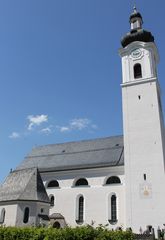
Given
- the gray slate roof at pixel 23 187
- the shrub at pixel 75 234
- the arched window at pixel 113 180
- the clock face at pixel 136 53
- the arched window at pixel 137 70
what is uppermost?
the clock face at pixel 136 53

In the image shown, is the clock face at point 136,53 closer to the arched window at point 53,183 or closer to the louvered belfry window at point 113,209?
the louvered belfry window at point 113,209

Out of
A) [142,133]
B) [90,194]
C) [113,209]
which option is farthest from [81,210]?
[142,133]

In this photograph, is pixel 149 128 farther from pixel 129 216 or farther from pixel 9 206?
pixel 9 206

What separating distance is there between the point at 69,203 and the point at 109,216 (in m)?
5.16

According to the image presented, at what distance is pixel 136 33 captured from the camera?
35.7 meters

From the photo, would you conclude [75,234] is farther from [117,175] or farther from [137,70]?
[137,70]

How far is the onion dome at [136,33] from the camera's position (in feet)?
116

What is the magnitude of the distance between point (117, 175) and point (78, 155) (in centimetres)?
727

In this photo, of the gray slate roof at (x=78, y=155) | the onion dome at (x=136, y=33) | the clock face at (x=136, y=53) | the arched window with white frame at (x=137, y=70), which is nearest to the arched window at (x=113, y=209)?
the gray slate roof at (x=78, y=155)

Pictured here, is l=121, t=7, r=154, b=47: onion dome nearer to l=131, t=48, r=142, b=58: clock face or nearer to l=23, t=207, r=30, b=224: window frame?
l=131, t=48, r=142, b=58: clock face

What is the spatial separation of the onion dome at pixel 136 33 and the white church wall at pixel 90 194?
1636 cm

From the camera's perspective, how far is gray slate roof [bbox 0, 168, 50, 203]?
27.9 m

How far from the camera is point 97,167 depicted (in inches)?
1288

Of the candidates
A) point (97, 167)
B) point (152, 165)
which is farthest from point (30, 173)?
point (152, 165)
